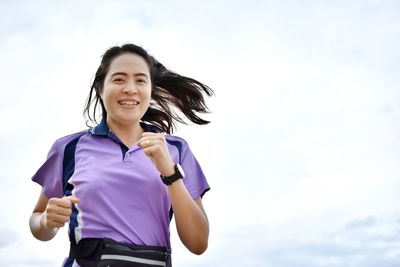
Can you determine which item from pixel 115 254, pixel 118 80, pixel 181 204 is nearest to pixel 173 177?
pixel 181 204

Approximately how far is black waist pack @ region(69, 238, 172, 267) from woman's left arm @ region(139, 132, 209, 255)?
8.6 inches

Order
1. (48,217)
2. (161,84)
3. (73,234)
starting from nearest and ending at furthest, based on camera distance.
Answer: (48,217)
(73,234)
(161,84)

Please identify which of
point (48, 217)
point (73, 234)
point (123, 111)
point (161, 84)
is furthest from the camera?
point (161, 84)

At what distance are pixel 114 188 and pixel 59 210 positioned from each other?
1.49 ft

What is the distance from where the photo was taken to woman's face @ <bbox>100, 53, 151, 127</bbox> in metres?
4.27

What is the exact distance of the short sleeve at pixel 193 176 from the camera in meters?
4.34

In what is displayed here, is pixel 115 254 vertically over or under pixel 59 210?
under

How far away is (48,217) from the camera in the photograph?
3.77 m

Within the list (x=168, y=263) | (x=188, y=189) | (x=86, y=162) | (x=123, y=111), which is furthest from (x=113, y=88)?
(x=168, y=263)

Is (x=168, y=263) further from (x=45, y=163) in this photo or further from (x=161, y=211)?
(x=45, y=163)

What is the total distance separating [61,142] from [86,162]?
0.36m

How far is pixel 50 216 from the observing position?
12.3ft

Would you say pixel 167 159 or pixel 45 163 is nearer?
pixel 167 159

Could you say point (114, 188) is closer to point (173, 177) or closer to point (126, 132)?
point (173, 177)
